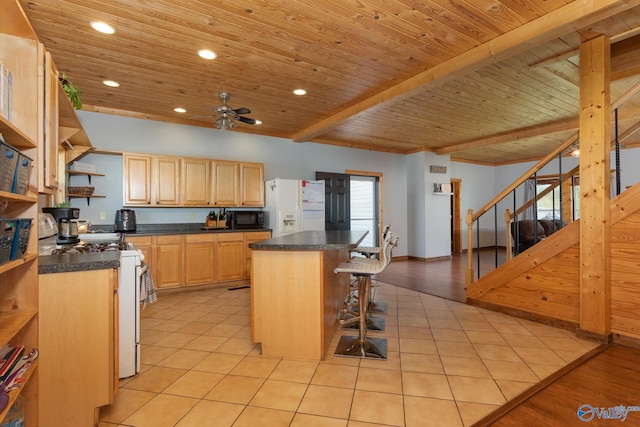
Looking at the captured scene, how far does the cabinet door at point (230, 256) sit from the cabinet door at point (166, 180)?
888mm

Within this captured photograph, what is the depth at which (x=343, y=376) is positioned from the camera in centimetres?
220

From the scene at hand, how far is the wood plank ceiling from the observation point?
230cm

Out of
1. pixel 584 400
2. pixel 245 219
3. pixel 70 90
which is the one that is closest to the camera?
pixel 584 400

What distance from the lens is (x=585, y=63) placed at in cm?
276

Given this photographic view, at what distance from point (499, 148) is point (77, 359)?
26.8 ft

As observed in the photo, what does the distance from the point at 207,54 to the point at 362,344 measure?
114 inches

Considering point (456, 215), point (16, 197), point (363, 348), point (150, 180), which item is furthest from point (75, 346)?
point (456, 215)

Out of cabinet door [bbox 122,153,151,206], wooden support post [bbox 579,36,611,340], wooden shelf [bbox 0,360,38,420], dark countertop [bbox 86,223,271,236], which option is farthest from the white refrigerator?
wooden shelf [bbox 0,360,38,420]

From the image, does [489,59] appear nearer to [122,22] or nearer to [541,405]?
[541,405]

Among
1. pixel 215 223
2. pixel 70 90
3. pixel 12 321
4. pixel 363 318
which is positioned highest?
pixel 70 90

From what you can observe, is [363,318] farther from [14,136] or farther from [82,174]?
[82,174]

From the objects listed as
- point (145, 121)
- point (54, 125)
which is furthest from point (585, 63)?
point (145, 121)

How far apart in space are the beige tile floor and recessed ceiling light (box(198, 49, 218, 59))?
2596 millimetres

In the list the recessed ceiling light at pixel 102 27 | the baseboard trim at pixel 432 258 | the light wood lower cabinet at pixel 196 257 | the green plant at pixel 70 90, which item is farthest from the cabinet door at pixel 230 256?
the baseboard trim at pixel 432 258
